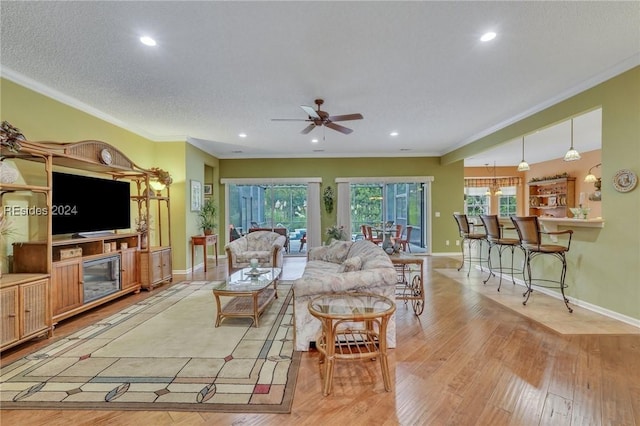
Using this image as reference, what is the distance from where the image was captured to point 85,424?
1813 mm

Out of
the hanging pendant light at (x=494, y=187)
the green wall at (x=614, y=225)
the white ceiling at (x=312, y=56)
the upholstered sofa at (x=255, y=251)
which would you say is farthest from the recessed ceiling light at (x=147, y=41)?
the hanging pendant light at (x=494, y=187)

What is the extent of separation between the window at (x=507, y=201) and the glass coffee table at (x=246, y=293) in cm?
1046

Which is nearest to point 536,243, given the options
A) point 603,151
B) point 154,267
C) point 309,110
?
point 603,151

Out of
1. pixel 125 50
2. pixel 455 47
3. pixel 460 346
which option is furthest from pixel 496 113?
pixel 125 50

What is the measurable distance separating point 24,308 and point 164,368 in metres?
1.61

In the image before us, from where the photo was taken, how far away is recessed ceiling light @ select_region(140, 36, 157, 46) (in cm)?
263

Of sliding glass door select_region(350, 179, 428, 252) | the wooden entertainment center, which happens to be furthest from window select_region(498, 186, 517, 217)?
the wooden entertainment center

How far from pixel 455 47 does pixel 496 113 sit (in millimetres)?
2577

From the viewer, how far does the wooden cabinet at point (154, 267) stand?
4.76 metres

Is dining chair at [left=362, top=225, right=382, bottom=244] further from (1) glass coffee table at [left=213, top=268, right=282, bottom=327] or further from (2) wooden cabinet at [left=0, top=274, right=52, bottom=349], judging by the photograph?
(2) wooden cabinet at [left=0, top=274, right=52, bottom=349]

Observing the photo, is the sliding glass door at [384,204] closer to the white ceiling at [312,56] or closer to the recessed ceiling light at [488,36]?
the white ceiling at [312,56]

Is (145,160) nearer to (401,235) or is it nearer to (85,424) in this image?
(85,424)

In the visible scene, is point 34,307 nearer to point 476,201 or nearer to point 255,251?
point 255,251

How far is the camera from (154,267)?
4.89 metres
